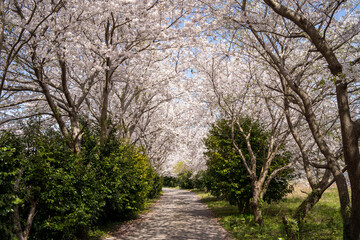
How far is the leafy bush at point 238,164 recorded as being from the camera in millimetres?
11641

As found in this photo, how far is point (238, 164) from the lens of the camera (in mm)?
11961

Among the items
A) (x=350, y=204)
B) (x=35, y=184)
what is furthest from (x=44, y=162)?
(x=350, y=204)

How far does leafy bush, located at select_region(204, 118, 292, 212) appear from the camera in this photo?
11641 mm

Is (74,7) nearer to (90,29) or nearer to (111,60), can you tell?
(90,29)

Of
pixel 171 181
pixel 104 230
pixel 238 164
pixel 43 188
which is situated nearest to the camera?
pixel 43 188

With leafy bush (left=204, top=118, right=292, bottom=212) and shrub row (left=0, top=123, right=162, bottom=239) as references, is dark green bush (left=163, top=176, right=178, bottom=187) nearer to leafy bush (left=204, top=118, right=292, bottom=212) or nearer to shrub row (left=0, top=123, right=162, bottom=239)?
leafy bush (left=204, top=118, right=292, bottom=212)

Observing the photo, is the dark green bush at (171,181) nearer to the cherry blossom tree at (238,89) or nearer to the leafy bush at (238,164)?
the cherry blossom tree at (238,89)

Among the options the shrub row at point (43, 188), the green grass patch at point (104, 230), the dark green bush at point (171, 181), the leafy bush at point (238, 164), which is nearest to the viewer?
the shrub row at point (43, 188)

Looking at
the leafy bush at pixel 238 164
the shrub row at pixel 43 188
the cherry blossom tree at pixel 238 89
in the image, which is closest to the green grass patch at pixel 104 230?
the shrub row at pixel 43 188

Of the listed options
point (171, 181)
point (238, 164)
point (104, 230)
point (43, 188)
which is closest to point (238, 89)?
point (238, 164)

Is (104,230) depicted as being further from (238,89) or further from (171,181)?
(171,181)

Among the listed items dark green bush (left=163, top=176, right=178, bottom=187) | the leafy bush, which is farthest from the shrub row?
dark green bush (left=163, top=176, right=178, bottom=187)

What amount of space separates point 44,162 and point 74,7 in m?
5.09

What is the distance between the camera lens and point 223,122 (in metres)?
12.9
